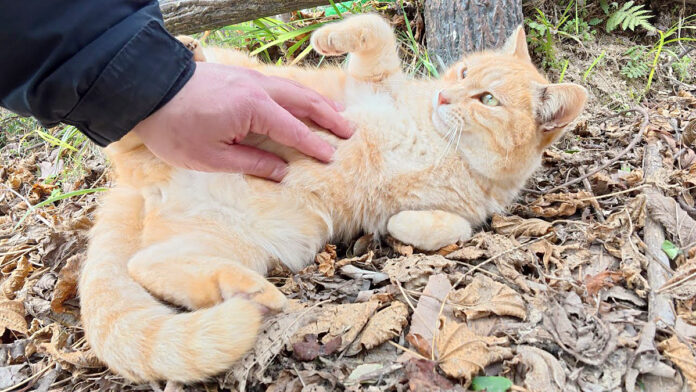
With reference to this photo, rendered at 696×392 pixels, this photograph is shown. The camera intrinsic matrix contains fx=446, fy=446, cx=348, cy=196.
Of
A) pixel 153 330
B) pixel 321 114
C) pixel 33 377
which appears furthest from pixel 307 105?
pixel 33 377

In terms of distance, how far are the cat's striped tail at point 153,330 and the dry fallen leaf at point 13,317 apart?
365 mm

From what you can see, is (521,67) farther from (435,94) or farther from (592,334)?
(592,334)

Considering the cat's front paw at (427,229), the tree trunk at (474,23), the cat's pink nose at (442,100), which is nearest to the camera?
the cat's front paw at (427,229)

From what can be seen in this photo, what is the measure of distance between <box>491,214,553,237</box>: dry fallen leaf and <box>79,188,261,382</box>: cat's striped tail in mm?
1112

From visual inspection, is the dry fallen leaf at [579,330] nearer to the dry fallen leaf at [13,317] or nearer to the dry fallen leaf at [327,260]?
the dry fallen leaf at [327,260]

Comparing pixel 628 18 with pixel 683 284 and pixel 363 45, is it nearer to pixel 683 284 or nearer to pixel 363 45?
pixel 363 45

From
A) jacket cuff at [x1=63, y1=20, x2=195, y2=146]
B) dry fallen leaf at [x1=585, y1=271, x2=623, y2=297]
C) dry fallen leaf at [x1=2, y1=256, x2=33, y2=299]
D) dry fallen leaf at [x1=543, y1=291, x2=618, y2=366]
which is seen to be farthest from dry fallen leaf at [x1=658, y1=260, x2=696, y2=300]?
dry fallen leaf at [x1=2, y1=256, x2=33, y2=299]

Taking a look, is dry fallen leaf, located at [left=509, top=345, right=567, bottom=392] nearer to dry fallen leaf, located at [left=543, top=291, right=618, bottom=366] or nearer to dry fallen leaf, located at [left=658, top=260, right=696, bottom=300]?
dry fallen leaf, located at [left=543, top=291, right=618, bottom=366]

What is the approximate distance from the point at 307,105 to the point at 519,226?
3.33ft

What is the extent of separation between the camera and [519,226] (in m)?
1.87

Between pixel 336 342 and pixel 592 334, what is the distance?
2.40 ft

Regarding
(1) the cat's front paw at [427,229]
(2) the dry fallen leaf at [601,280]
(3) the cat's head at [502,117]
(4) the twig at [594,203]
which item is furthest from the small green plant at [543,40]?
(2) the dry fallen leaf at [601,280]

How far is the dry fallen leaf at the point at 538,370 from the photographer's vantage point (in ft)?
3.67

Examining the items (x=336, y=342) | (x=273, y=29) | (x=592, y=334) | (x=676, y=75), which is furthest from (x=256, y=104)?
(x=676, y=75)
